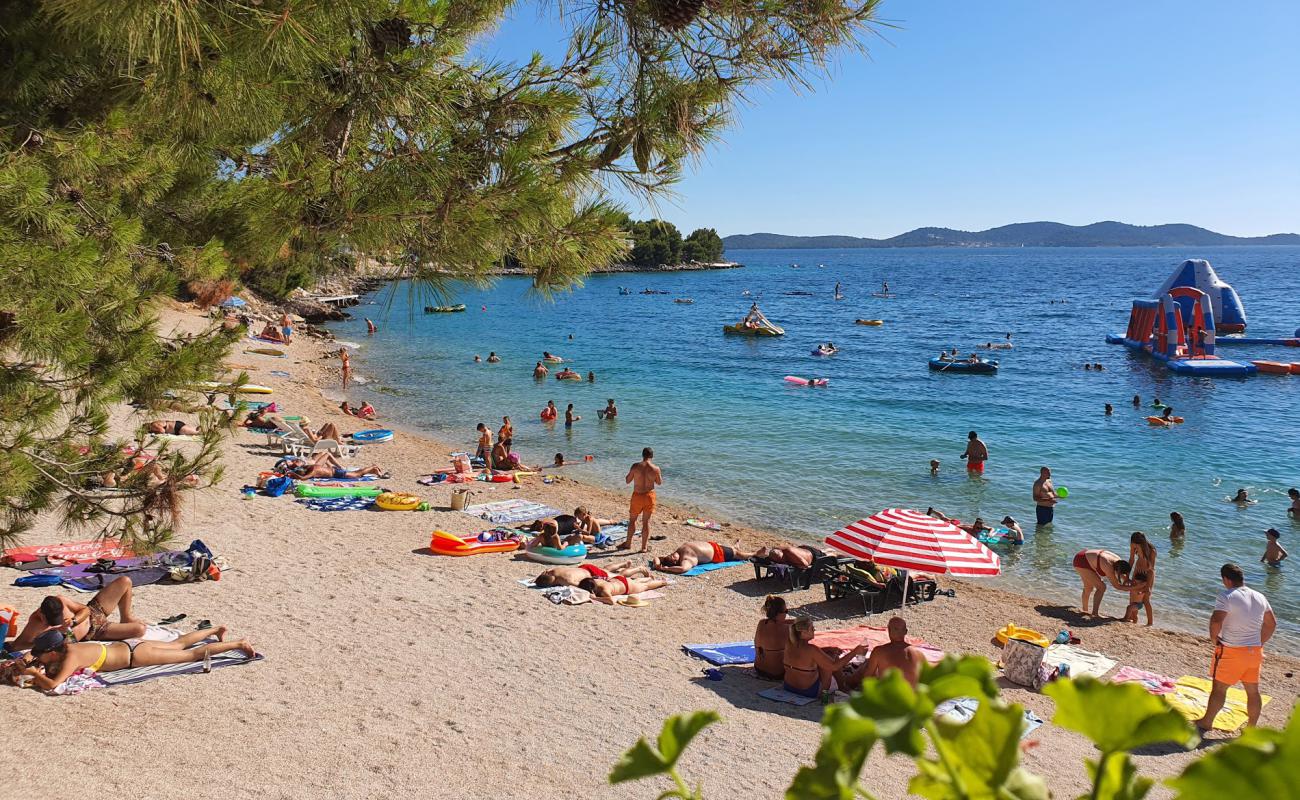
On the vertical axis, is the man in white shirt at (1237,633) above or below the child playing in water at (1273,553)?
above

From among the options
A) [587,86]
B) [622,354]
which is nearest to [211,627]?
[587,86]

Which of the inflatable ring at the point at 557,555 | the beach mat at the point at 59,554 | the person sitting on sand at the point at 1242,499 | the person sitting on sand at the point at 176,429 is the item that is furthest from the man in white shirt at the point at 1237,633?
the person sitting on sand at the point at 176,429

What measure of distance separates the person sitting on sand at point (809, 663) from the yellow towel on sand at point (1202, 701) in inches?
113

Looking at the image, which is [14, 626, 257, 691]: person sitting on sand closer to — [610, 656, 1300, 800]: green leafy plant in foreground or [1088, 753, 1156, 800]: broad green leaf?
[610, 656, 1300, 800]: green leafy plant in foreground

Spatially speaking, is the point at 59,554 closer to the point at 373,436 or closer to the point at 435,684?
the point at 435,684

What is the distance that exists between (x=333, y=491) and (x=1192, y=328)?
128 ft

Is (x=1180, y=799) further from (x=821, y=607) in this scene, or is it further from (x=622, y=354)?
(x=622, y=354)

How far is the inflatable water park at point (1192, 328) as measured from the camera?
1550 inches

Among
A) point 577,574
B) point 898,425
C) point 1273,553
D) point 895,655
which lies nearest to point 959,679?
point 895,655

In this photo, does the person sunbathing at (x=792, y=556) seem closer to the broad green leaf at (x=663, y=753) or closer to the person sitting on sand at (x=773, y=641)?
the person sitting on sand at (x=773, y=641)

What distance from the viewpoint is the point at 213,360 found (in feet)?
18.9

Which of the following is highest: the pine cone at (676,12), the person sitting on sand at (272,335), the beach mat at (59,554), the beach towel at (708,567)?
the pine cone at (676,12)

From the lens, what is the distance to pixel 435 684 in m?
8.26

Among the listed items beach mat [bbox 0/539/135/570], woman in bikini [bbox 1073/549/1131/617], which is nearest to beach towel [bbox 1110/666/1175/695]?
woman in bikini [bbox 1073/549/1131/617]
